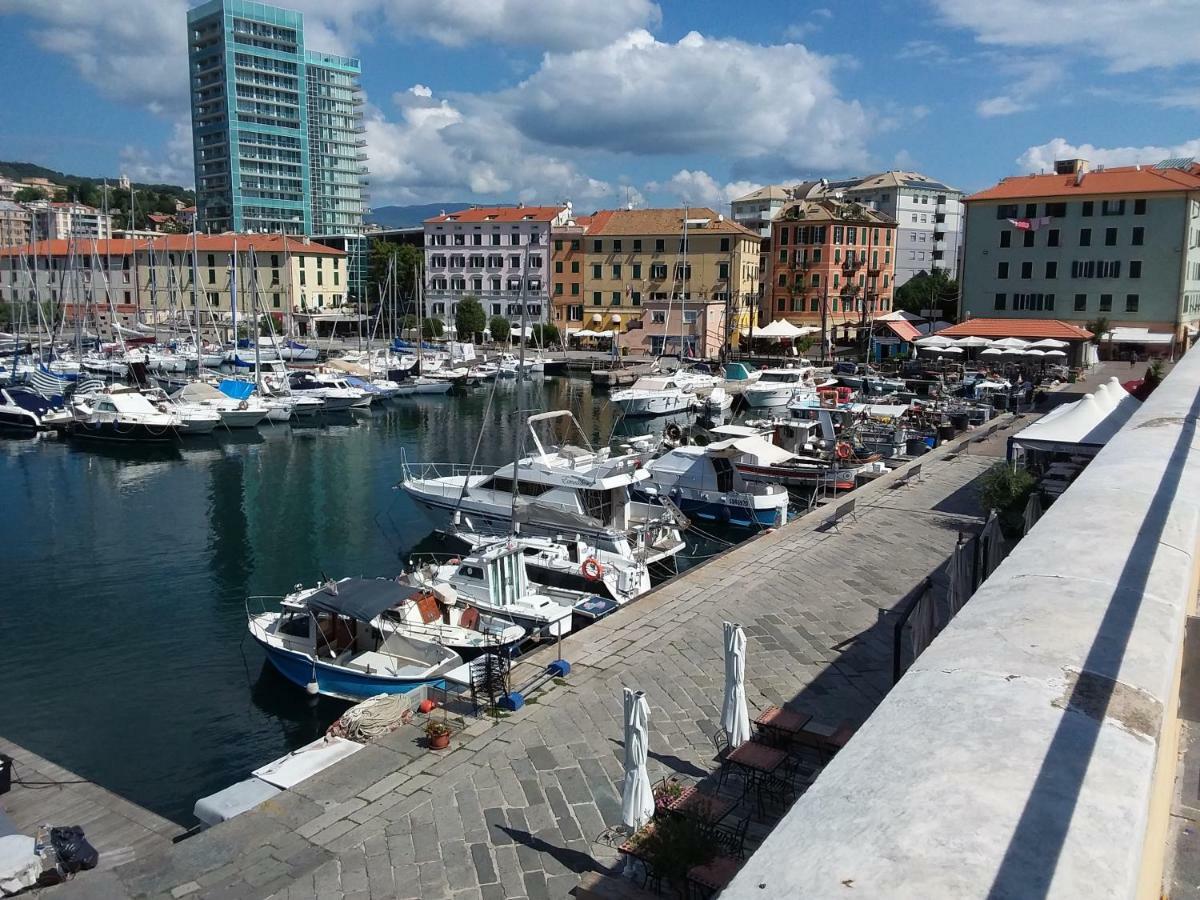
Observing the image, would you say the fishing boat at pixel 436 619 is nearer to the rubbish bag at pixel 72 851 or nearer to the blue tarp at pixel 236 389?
the rubbish bag at pixel 72 851

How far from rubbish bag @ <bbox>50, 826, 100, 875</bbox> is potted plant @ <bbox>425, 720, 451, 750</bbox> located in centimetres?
329

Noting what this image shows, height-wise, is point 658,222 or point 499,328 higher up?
point 658,222

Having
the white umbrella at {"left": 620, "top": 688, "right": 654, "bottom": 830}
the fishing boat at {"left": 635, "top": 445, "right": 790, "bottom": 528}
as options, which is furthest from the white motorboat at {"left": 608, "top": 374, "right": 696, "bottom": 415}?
the white umbrella at {"left": 620, "top": 688, "right": 654, "bottom": 830}

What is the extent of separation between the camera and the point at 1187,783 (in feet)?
18.9

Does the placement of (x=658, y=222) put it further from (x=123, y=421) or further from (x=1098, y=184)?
(x=123, y=421)

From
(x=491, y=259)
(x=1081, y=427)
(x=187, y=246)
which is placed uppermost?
(x=187, y=246)

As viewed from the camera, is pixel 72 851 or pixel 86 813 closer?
pixel 72 851

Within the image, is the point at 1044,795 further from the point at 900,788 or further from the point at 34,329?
the point at 34,329

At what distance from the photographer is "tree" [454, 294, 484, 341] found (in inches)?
3123

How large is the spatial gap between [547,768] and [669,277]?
69.5m

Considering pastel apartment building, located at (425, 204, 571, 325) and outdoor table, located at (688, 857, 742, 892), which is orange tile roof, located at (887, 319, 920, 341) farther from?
outdoor table, located at (688, 857, 742, 892)

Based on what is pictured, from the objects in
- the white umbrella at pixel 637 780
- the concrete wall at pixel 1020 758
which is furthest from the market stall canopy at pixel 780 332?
the concrete wall at pixel 1020 758

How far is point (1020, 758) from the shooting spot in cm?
314

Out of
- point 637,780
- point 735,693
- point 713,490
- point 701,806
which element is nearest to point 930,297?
point 713,490
